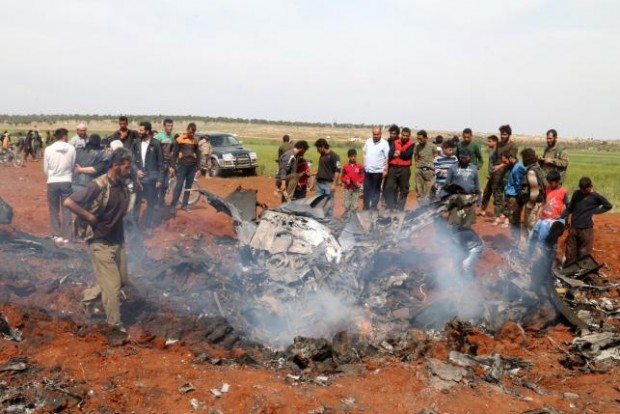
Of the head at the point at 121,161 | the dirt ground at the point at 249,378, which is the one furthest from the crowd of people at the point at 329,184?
the dirt ground at the point at 249,378

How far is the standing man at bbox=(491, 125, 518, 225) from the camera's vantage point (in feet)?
36.0

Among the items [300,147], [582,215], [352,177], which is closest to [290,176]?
[300,147]

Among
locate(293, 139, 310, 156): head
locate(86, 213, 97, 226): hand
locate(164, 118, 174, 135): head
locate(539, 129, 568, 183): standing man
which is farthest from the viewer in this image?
locate(164, 118, 174, 135): head

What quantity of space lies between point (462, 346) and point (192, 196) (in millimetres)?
8515

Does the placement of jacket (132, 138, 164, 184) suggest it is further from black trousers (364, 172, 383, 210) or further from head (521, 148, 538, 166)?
head (521, 148, 538, 166)

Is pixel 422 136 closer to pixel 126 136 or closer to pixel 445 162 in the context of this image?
pixel 445 162

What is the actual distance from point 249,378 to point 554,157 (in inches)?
308

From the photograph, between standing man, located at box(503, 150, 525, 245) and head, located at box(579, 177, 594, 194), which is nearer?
head, located at box(579, 177, 594, 194)

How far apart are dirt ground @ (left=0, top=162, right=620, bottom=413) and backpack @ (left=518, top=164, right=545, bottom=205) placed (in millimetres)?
2910

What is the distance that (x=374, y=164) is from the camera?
1098 cm

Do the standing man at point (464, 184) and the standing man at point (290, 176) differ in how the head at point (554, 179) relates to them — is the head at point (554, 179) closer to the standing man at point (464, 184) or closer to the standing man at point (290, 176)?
the standing man at point (464, 184)

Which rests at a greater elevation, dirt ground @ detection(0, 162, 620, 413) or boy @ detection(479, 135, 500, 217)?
boy @ detection(479, 135, 500, 217)

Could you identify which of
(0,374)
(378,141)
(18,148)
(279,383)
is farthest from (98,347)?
(18,148)

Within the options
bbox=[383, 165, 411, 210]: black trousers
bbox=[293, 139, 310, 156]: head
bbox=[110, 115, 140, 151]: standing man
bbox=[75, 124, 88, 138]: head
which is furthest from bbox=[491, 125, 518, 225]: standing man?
bbox=[75, 124, 88, 138]: head
